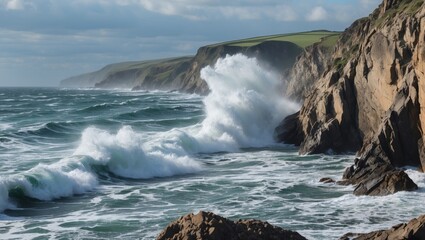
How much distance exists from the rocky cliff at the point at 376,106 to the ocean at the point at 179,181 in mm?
1410

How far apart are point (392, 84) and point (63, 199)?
17955 millimetres

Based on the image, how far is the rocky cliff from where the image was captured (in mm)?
31703

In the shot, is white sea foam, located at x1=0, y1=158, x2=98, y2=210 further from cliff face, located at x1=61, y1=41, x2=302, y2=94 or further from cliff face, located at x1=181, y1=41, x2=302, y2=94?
cliff face, located at x1=61, y1=41, x2=302, y2=94

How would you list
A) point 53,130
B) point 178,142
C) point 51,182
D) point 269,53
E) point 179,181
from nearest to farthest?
point 51,182, point 179,181, point 178,142, point 53,130, point 269,53

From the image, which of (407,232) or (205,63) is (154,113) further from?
(205,63)

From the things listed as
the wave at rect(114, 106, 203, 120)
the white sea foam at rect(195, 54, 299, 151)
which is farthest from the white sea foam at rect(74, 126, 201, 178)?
the wave at rect(114, 106, 203, 120)

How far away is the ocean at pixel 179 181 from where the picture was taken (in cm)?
2433

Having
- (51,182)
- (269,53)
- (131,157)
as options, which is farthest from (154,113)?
(269,53)

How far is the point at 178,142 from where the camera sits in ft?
152

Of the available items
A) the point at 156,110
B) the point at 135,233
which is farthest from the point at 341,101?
the point at 156,110

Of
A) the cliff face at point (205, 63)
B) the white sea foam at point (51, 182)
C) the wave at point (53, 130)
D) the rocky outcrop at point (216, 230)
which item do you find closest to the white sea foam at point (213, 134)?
the white sea foam at point (51, 182)

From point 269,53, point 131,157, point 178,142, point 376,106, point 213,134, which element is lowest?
point 131,157

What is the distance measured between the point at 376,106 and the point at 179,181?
12.2 meters

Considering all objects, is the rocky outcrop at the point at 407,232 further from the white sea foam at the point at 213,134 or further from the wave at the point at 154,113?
the wave at the point at 154,113
